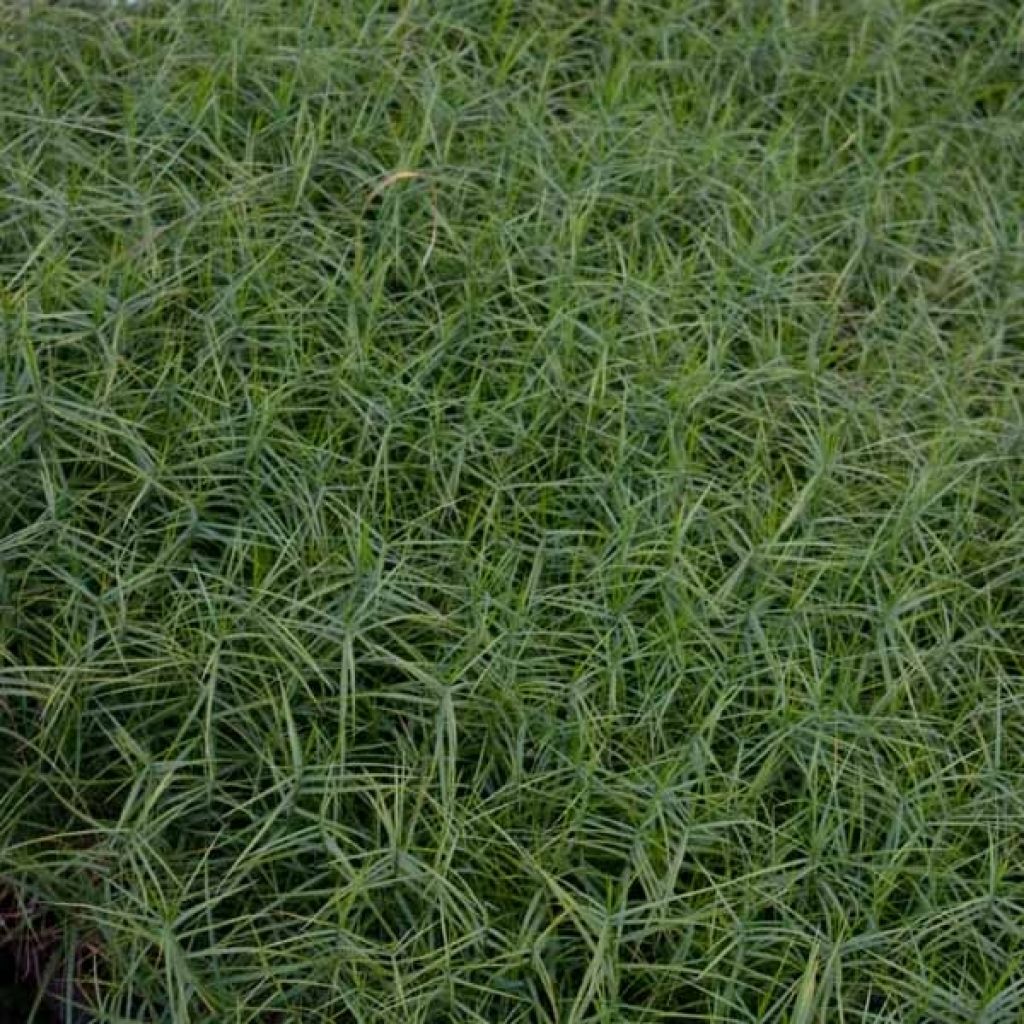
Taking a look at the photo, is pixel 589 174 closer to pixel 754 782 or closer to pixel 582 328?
pixel 582 328

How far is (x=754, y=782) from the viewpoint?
2.56m

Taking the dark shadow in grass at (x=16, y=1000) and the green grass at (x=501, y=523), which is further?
the dark shadow in grass at (x=16, y=1000)

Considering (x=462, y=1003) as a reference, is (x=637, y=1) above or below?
above

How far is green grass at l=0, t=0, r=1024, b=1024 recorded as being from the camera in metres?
2.41

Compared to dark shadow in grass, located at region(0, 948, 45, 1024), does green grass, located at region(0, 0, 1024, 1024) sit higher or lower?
higher

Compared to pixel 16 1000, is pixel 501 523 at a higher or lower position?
higher

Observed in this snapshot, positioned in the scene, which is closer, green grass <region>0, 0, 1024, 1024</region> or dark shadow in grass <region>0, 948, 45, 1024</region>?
green grass <region>0, 0, 1024, 1024</region>

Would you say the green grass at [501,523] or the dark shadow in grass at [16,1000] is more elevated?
the green grass at [501,523]

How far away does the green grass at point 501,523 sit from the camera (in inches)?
95.0

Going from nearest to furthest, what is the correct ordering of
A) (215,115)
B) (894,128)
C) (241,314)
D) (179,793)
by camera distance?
(179,793) → (241,314) → (215,115) → (894,128)

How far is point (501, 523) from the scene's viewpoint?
286 centimetres

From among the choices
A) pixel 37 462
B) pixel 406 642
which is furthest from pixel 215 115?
pixel 406 642

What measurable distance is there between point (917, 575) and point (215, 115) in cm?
153

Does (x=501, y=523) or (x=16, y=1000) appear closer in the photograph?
(x=16, y=1000)
